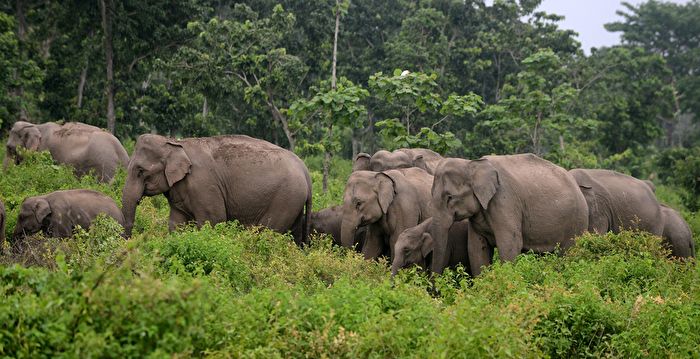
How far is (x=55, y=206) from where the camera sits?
12.2m

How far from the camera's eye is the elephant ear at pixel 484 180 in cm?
1080

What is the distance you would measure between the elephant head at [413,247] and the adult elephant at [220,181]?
2153mm

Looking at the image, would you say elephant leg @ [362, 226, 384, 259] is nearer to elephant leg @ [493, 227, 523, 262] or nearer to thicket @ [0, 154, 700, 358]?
thicket @ [0, 154, 700, 358]

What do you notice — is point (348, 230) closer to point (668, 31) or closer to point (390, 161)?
point (390, 161)

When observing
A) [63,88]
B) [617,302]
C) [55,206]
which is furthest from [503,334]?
[63,88]

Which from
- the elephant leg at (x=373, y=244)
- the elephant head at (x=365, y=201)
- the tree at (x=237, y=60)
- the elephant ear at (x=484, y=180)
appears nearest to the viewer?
the elephant ear at (x=484, y=180)

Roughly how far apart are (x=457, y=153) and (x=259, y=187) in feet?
67.1

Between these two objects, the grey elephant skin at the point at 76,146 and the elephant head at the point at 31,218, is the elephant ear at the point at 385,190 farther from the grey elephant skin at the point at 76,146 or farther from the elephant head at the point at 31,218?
the grey elephant skin at the point at 76,146

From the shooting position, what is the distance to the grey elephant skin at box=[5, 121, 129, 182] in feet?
55.5

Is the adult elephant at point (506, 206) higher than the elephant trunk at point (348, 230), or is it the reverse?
the adult elephant at point (506, 206)

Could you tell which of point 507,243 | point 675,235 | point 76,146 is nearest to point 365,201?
point 507,243

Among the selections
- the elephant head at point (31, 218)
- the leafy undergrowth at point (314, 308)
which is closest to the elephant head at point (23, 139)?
the elephant head at point (31, 218)

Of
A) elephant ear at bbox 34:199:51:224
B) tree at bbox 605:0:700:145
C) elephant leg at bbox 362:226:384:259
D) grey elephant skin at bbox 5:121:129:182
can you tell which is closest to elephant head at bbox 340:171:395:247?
elephant leg at bbox 362:226:384:259

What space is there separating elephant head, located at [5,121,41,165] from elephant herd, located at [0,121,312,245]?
5140 mm
